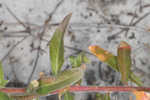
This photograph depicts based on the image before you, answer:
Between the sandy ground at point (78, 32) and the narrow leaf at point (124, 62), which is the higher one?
the sandy ground at point (78, 32)

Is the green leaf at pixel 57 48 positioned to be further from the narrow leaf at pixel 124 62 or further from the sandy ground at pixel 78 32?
the sandy ground at pixel 78 32

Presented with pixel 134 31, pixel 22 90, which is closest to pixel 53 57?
pixel 22 90

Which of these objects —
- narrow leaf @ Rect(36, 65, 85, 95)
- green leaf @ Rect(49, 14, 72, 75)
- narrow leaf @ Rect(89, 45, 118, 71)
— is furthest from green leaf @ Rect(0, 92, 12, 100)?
narrow leaf @ Rect(89, 45, 118, 71)

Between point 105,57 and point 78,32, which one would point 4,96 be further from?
point 78,32

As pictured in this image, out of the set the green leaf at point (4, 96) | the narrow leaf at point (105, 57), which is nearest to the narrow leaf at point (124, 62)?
the narrow leaf at point (105, 57)

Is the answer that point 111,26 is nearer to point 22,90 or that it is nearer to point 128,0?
point 128,0

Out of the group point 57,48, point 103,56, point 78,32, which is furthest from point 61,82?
point 78,32

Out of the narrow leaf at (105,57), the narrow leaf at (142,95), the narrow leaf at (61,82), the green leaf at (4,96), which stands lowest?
the narrow leaf at (142,95)

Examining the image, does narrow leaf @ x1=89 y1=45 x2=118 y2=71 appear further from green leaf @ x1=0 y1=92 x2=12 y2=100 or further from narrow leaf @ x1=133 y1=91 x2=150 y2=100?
green leaf @ x1=0 y1=92 x2=12 y2=100
